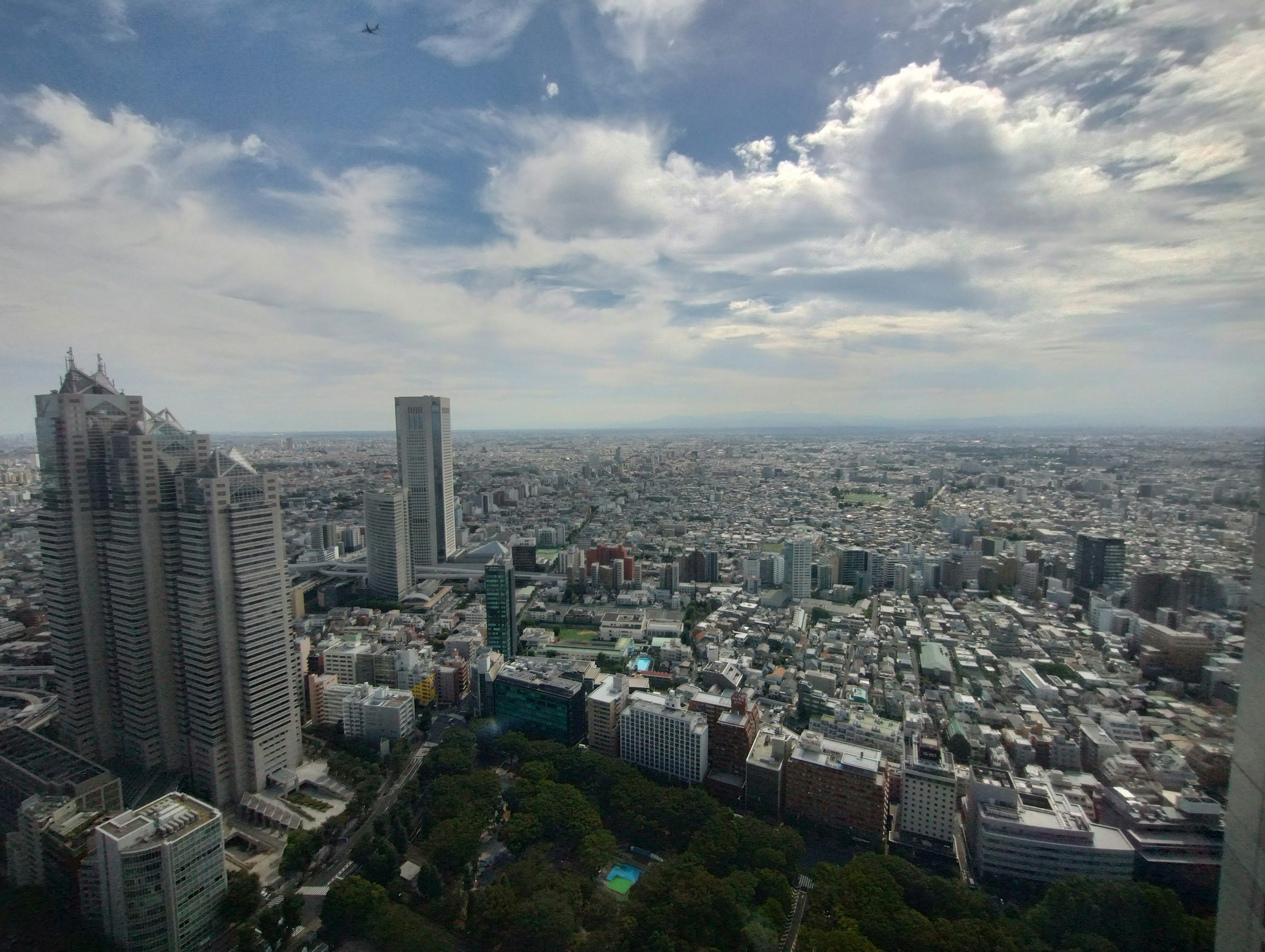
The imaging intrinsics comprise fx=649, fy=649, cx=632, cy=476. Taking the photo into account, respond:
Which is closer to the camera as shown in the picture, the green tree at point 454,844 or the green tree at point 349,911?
the green tree at point 349,911

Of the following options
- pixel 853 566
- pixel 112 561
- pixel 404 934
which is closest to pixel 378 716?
pixel 112 561

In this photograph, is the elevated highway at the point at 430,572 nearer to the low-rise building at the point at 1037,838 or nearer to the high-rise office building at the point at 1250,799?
the low-rise building at the point at 1037,838

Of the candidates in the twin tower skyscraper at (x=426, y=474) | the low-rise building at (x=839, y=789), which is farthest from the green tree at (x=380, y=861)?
the twin tower skyscraper at (x=426, y=474)

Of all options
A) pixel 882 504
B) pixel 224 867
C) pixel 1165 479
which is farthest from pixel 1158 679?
pixel 882 504

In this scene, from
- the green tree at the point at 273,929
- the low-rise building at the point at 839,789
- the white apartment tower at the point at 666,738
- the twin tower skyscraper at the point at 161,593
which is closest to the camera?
the green tree at the point at 273,929

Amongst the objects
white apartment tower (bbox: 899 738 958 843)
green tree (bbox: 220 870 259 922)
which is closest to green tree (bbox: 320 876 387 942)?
green tree (bbox: 220 870 259 922)

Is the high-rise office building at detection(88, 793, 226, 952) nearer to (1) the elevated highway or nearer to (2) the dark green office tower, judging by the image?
(2) the dark green office tower

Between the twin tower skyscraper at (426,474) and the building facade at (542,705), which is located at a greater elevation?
the twin tower skyscraper at (426,474)
